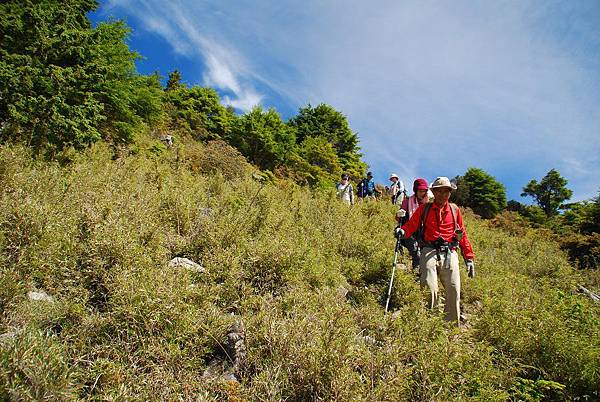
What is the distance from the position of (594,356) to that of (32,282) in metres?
5.82

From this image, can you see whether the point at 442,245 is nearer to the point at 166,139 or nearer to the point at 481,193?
the point at 166,139

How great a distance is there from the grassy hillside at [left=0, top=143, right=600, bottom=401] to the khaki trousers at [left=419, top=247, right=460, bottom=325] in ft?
1.06

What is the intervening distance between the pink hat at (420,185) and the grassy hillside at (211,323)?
2.04 metres

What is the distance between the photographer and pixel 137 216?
474 centimetres

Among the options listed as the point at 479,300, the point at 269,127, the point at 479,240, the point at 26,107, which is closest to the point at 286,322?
the point at 479,300

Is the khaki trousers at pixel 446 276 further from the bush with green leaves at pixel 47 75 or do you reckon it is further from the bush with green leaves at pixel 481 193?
the bush with green leaves at pixel 481 193

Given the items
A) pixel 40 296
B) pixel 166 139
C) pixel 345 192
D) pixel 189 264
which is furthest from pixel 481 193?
pixel 40 296

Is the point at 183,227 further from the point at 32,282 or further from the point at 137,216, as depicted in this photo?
the point at 32,282

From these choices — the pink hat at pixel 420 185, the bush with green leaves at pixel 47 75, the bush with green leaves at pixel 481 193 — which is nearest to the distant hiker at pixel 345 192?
the pink hat at pixel 420 185

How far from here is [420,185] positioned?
639 cm

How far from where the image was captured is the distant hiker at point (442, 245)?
5.08 metres

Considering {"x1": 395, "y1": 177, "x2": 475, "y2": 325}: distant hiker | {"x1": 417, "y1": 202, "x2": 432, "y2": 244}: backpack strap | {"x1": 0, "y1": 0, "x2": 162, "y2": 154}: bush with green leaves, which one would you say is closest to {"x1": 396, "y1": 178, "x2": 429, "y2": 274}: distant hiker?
{"x1": 417, "y1": 202, "x2": 432, "y2": 244}: backpack strap

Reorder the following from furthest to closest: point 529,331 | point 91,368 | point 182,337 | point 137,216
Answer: point 137,216 < point 529,331 < point 182,337 < point 91,368

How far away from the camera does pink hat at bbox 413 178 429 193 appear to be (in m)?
6.37
